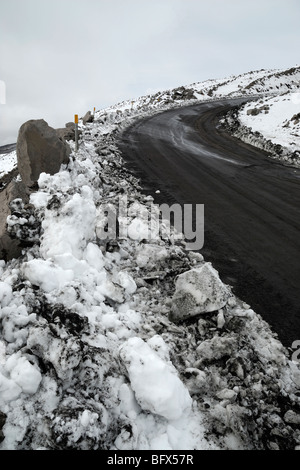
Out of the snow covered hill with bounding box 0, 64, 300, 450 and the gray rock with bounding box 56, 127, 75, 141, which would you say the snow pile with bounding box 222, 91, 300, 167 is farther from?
the snow covered hill with bounding box 0, 64, 300, 450

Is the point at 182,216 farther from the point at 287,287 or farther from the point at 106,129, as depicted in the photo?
the point at 106,129

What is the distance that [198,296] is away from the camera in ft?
12.5

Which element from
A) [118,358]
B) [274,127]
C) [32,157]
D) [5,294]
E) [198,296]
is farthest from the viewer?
[274,127]

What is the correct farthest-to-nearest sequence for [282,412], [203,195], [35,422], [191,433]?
[203,195] < [282,412] < [191,433] < [35,422]

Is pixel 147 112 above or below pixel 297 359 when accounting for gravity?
above

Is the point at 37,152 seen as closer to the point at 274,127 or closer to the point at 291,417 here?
the point at 291,417

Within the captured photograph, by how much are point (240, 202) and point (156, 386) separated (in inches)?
247

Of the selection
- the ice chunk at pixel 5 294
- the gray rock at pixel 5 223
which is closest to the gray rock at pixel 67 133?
the gray rock at pixel 5 223

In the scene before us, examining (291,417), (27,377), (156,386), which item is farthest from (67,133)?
(291,417)

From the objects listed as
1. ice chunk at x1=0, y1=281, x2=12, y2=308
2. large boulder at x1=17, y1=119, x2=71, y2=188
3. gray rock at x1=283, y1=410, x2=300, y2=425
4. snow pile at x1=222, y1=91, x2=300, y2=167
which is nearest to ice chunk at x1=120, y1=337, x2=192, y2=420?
gray rock at x1=283, y1=410, x2=300, y2=425

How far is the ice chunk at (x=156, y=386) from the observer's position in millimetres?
2592

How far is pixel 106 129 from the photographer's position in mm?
17219
